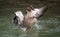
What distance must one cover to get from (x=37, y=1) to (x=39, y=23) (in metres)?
1.12

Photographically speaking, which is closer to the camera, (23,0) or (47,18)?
(47,18)

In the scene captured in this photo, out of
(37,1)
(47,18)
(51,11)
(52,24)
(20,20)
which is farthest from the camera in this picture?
(37,1)

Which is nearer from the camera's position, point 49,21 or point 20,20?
point 20,20

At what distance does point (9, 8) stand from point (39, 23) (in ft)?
3.00

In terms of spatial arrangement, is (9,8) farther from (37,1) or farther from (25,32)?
(25,32)

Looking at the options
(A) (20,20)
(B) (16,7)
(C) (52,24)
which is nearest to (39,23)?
(C) (52,24)

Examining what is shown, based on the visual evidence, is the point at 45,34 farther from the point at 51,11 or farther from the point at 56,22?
the point at 51,11

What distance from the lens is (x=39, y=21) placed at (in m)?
3.91

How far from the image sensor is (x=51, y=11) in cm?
439

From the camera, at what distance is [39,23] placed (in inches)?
151

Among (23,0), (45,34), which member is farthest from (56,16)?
(23,0)

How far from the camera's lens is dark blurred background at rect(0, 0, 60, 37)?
11.6 ft

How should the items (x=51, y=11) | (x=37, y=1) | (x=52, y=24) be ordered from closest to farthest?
(x=52, y=24) → (x=51, y=11) → (x=37, y=1)

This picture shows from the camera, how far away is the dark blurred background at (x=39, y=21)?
3.53m
